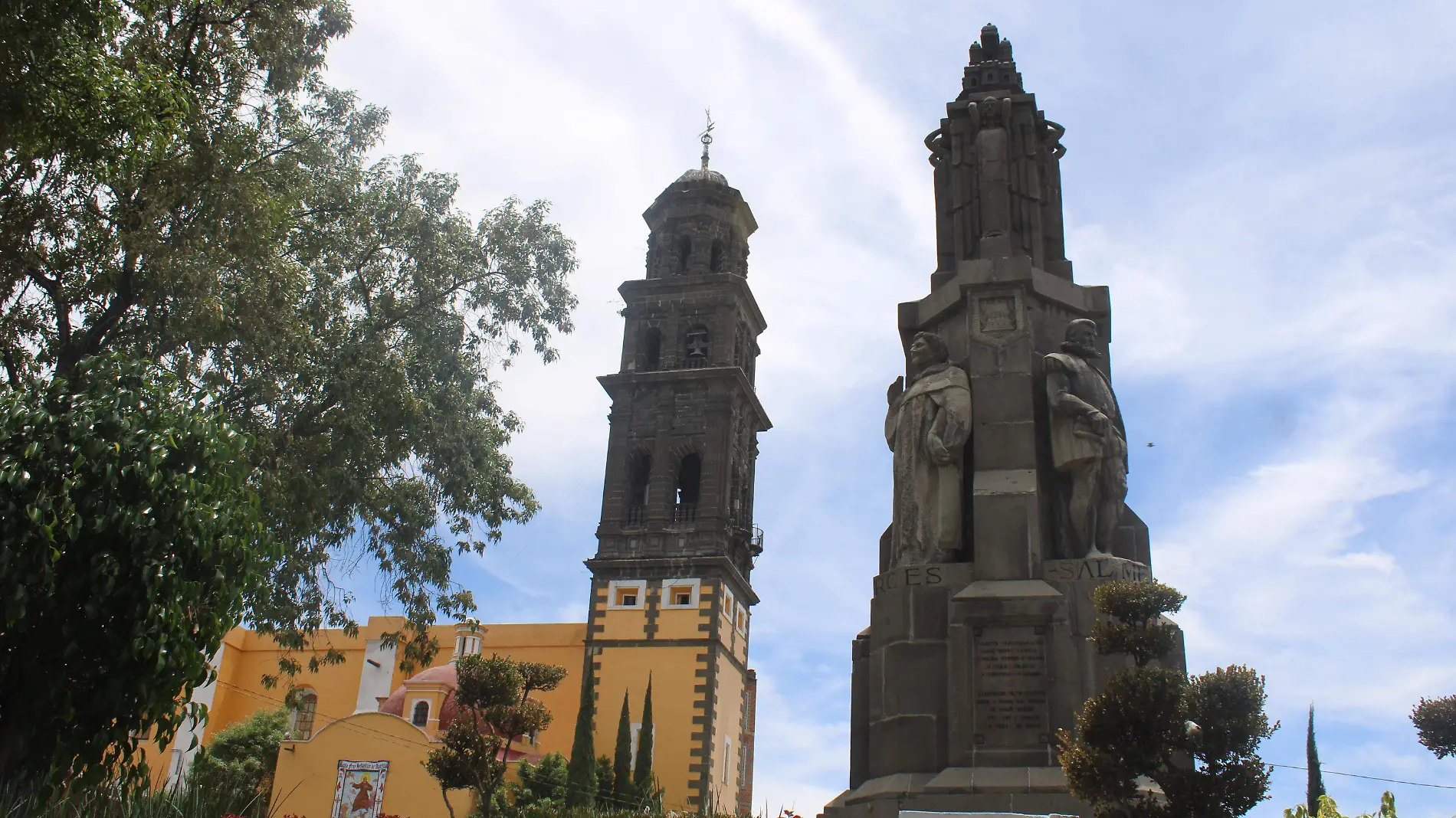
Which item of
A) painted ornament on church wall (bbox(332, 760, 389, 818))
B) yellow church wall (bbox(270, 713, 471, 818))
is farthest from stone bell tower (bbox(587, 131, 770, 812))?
painted ornament on church wall (bbox(332, 760, 389, 818))

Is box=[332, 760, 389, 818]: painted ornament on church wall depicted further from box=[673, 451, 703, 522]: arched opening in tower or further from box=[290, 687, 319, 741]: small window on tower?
box=[673, 451, 703, 522]: arched opening in tower

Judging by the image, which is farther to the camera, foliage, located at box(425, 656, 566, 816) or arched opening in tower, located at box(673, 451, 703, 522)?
arched opening in tower, located at box(673, 451, 703, 522)

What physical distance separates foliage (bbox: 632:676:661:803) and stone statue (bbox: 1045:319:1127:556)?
2931 centimetres

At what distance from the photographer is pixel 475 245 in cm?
2194

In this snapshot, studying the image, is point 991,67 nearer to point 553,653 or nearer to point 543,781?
point 543,781

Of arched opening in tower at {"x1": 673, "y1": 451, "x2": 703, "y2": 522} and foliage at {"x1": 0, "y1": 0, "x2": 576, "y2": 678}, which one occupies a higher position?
arched opening in tower at {"x1": 673, "y1": 451, "x2": 703, "y2": 522}

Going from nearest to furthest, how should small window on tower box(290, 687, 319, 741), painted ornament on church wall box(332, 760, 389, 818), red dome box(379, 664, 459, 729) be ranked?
painted ornament on church wall box(332, 760, 389, 818) < red dome box(379, 664, 459, 729) < small window on tower box(290, 687, 319, 741)

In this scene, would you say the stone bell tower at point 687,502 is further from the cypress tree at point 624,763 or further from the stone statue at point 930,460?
the stone statue at point 930,460

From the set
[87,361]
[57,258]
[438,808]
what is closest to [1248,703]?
[87,361]

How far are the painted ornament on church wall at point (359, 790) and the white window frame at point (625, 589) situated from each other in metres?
13.3

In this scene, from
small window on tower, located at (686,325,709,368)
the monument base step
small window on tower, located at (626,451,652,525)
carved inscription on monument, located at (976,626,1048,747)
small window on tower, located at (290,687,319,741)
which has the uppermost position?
small window on tower, located at (686,325,709,368)

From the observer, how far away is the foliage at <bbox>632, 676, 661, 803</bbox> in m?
37.7

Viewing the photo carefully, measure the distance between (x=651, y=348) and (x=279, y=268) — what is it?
35.7 m

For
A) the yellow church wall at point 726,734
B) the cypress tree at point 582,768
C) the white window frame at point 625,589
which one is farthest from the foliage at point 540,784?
the white window frame at point 625,589
